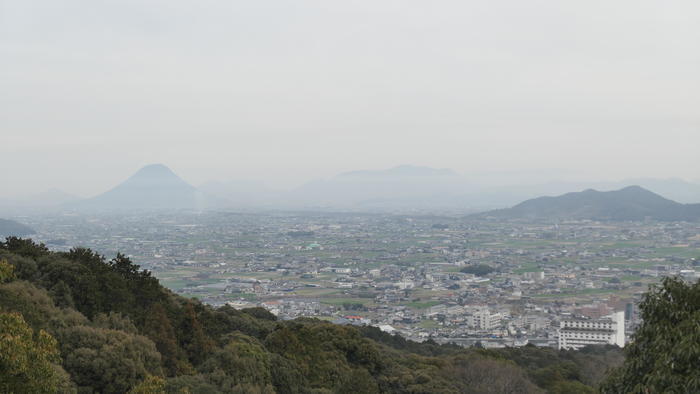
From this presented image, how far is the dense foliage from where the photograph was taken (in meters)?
5.13

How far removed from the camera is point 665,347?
568cm

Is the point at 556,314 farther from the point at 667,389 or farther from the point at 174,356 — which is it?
the point at 667,389

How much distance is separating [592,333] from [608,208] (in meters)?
94.4

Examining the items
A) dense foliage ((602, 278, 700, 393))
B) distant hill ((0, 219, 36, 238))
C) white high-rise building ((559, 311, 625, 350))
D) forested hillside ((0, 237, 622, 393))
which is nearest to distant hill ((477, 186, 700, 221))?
white high-rise building ((559, 311, 625, 350))

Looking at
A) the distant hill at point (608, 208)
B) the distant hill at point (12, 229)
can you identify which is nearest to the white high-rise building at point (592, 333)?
the distant hill at point (12, 229)

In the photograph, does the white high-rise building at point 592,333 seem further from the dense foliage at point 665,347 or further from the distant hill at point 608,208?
the distant hill at point 608,208

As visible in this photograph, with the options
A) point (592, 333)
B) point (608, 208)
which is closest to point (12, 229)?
point (592, 333)

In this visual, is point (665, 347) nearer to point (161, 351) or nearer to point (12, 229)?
point (161, 351)

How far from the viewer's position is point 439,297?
4819 centimetres

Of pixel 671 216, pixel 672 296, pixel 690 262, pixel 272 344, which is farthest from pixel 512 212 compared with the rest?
pixel 672 296

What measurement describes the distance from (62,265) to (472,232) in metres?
89.6

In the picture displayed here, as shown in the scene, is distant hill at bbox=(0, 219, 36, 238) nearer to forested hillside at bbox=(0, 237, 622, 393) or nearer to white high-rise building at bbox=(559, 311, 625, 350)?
forested hillside at bbox=(0, 237, 622, 393)

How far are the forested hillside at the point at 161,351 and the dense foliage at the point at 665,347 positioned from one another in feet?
17.9

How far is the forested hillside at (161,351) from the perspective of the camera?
823cm
